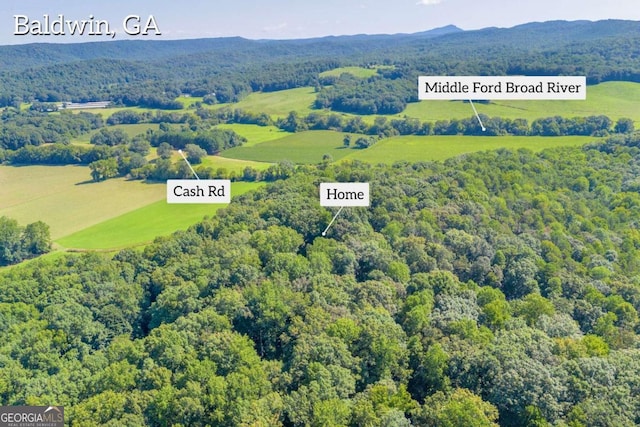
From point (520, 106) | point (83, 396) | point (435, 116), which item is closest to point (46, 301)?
point (83, 396)

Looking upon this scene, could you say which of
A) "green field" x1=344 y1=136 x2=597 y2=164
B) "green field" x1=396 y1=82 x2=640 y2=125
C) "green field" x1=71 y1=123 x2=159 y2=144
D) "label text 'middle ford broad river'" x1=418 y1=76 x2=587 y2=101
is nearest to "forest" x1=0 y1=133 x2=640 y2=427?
"label text 'middle ford broad river'" x1=418 y1=76 x2=587 y2=101

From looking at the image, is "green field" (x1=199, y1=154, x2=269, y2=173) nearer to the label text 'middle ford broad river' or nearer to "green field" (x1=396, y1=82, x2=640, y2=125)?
"green field" (x1=396, y1=82, x2=640, y2=125)

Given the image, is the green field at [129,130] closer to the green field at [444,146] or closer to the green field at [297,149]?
the green field at [297,149]

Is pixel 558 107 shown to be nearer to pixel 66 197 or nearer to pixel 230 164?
pixel 230 164

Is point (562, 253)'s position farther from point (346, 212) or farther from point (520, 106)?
point (520, 106)

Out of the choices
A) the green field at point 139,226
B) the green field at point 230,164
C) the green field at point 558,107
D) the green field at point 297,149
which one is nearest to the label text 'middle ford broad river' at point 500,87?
the green field at point 139,226
